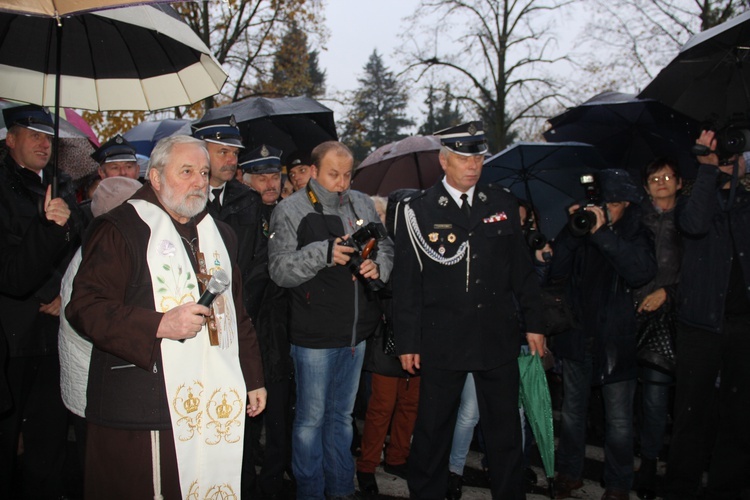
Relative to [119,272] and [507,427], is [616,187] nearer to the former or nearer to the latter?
A: [507,427]

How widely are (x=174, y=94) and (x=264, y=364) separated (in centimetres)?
174

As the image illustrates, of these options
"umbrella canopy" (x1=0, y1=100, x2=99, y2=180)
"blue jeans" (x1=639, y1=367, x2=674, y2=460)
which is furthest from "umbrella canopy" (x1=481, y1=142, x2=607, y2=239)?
"umbrella canopy" (x1=0, y1=100, x2=99, y2=180)

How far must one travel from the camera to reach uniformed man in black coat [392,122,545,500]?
3889 millimetres

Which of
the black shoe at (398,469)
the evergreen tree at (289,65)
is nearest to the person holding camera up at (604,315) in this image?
the black shoe at (398,469)

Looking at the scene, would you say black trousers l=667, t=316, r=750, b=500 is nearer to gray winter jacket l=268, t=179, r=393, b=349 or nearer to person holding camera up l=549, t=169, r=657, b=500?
person holding camera up l=549, t=169, r=657, b=500

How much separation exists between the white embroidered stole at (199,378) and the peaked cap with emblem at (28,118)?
1.74 metres

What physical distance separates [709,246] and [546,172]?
175 cm

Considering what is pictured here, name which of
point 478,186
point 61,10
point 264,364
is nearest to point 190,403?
point 264,364

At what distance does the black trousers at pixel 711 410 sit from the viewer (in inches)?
158

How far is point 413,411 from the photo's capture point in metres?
4.92

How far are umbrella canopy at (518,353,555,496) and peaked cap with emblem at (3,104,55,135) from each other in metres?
3.45

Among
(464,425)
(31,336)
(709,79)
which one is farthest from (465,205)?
(31,336)

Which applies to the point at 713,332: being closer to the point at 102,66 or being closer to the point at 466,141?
the point at 466,141

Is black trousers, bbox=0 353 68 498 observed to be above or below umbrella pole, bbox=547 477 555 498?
above
